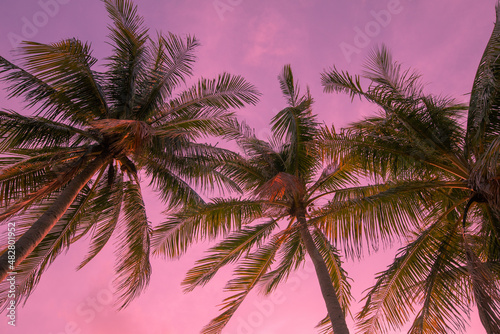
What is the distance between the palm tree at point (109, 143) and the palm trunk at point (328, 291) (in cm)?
280

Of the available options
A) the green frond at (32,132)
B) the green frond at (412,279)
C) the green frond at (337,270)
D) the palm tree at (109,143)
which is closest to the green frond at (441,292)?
the green frond at (412,279)

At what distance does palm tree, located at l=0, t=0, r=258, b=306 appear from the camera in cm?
765

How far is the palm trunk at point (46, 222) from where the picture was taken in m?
5.92

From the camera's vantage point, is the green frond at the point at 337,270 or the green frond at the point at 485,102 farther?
the green frond at the point at 337,270

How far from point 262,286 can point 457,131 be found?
6323 millimetres

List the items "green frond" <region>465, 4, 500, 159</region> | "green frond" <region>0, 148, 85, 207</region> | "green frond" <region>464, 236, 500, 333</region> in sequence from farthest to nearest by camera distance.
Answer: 1. "green frond" <region>0, 148, 85, 207</region>
2. "green frond" <region>465, 4, 500, 159</region>
3. "green frond" <region>464, 236, 500, 333</region>

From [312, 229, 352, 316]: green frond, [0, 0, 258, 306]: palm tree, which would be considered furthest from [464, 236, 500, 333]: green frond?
[0, 0, 258, 306]: palm tree

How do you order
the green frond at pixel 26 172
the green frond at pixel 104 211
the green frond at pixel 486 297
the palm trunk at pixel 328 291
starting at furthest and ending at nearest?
the green frond at pixel 104 211
the green frond at pixel 26 172
the palm trunk at pixel 328 291
the green frond at pixel 486 297

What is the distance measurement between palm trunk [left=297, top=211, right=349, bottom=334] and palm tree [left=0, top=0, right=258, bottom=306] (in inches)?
110

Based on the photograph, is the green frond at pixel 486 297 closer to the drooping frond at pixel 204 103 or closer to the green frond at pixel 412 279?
the green frond at pixel 412 279

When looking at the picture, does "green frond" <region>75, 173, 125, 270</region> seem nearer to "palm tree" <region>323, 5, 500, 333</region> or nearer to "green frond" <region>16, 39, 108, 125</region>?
"green frond" <region>16, 39, 108, 125</region>

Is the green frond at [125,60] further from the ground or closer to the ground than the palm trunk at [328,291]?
further from the ground

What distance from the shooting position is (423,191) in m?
7.03

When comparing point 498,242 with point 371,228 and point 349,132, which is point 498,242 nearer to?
point 371,228
